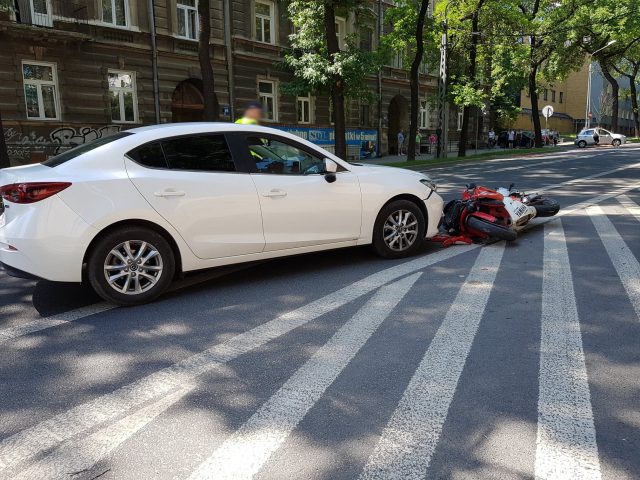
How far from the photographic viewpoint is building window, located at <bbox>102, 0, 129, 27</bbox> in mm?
21422

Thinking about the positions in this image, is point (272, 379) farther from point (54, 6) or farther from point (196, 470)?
point (54, 6)

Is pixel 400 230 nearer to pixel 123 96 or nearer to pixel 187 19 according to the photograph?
pixel 123 96

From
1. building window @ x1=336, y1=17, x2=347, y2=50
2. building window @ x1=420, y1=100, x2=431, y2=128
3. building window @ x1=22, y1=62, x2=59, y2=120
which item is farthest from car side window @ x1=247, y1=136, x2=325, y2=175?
building window @ x1=420, y1=100, x2=431, y2=128

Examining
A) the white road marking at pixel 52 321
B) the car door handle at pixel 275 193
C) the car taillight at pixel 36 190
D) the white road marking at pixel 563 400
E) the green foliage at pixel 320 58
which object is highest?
the green foliage at pixel 320 58

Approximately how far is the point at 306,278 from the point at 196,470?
3.37m

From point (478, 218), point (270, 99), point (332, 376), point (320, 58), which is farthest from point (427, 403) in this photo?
point (270, 99)

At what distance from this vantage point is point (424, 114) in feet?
131

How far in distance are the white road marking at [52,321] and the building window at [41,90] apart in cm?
1782

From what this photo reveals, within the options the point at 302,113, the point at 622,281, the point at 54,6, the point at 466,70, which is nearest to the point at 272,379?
the point at 622,281

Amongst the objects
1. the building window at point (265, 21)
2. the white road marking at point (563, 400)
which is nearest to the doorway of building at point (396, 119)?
the building window at point (265, 21)

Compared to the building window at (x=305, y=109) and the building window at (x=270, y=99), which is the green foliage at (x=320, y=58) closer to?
the building window at (x=270, y=99)

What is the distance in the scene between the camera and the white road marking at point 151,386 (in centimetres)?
281

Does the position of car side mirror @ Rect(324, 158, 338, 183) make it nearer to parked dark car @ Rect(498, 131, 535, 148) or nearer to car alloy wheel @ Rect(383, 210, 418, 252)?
car alloy wheel @ Rect(383, 210, 418, 252)

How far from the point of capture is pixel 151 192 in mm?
4938
